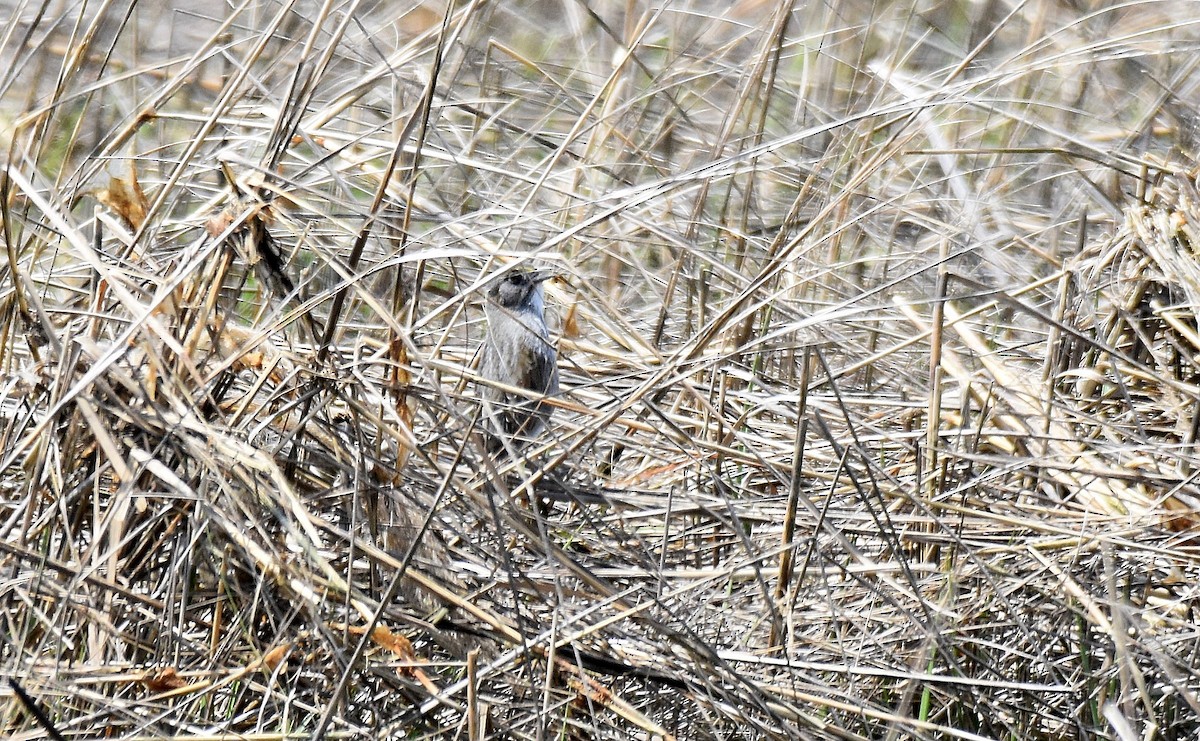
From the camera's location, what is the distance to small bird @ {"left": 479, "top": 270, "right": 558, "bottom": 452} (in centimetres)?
345

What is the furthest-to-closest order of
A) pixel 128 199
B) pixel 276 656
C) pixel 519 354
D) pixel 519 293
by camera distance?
pixel 519 293 → pixel 519 354 → pixel 128 199 → pixel 276 656

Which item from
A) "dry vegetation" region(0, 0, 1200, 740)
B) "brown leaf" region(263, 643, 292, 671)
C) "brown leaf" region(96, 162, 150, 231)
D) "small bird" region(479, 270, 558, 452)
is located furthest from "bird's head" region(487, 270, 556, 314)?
"brown leaf" region(263, 643, 292, 671)

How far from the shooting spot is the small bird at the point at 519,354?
345 cm

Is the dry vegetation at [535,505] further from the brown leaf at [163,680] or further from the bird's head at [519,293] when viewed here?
the bird's head at [519,293]

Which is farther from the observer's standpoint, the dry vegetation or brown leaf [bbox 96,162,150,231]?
brown leaf [bbox 96,162,150,231]

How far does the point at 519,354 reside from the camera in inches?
148

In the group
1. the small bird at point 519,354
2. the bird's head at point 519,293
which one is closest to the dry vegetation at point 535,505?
the small bird at point 519,354

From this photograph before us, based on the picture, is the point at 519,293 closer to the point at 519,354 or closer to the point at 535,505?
the point at 519,354

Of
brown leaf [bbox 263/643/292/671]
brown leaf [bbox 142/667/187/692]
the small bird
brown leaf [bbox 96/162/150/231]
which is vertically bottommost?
brown leaf [bbox 142/667/187/692]

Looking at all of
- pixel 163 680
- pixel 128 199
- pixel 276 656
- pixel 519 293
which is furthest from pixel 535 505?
pixel 519 293

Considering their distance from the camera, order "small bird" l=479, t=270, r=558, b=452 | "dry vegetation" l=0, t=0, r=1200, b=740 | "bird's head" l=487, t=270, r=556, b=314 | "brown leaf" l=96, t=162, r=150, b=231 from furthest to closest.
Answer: "bird's head" l=487, t=270, r=556, b=314 < "small bird" l=479, t=270, r=558, b=452 < "brown leaf" l=96, t=162, r=150, b=231 < "dry vegetation" l=0, t=0, r=1200, b=740

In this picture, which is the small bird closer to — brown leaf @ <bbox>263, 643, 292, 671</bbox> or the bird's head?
the bird's head

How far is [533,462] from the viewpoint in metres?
2.97

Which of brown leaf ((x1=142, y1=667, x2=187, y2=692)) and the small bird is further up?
the small bird
